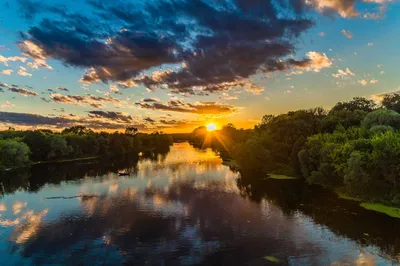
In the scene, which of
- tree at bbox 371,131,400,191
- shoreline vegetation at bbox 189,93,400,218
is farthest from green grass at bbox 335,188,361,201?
tree at bbox 371,131,400,191

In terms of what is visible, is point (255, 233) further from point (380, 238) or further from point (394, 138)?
point (394, 138)

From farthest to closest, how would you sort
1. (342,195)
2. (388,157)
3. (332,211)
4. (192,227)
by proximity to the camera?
(342,195), (388,157), (332,211), (192,227)

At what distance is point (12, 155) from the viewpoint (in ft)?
428

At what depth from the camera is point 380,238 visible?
4409 centimetres

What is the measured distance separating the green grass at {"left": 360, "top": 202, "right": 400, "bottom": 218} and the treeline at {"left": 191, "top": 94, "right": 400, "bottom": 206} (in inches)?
68.3

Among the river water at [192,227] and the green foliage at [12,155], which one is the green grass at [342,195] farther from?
the green foliage at [12,155]

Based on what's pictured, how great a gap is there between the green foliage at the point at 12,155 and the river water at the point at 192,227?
52.6 meters

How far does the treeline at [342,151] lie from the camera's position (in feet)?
197

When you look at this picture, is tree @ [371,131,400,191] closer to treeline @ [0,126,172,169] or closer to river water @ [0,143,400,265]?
river water @ [0,143,400,265]

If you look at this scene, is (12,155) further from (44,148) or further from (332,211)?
(332,211)

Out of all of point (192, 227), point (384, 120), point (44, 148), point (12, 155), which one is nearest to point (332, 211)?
point (192, 227)

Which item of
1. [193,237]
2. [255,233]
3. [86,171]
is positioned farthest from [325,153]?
[86,171]

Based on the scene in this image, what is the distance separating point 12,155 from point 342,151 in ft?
412

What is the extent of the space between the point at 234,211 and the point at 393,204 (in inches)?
1118
